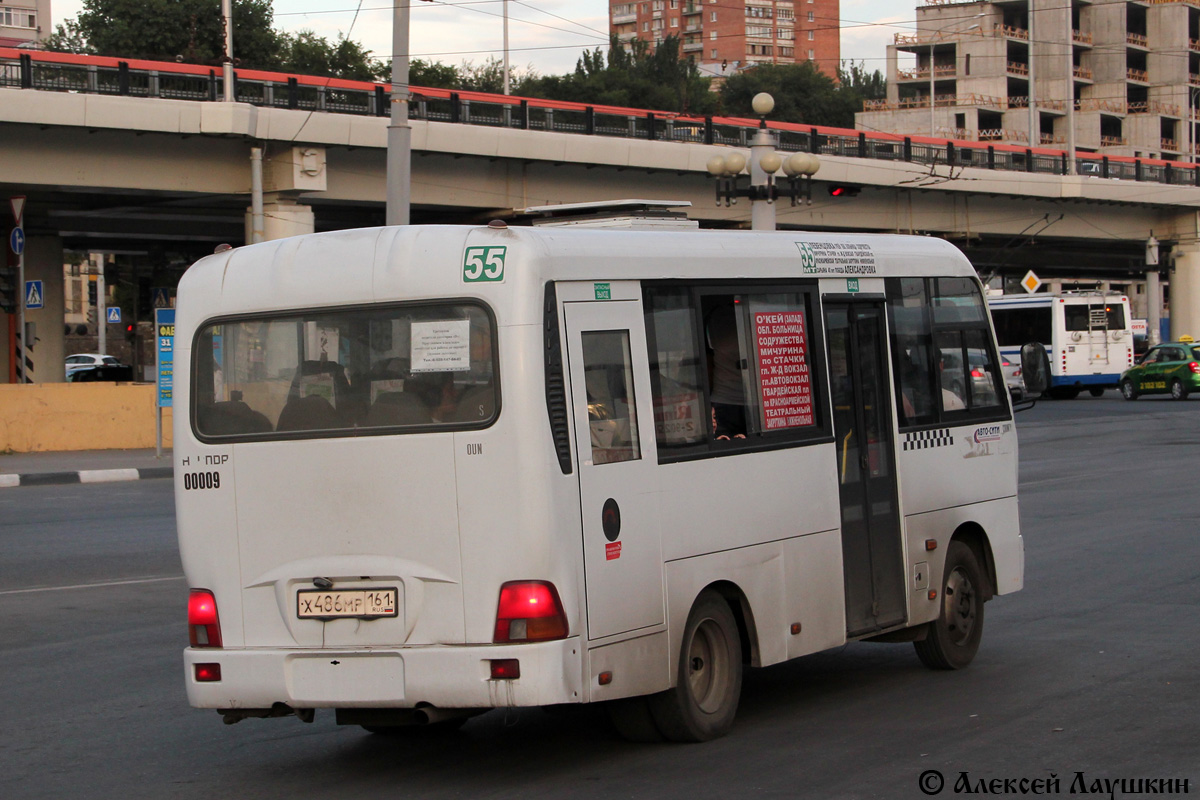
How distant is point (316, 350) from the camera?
6.02 metres

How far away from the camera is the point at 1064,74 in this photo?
334 feet

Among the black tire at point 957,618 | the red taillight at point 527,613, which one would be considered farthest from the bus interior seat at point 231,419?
the black tire at point 957,618

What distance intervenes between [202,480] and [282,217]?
27638 mm

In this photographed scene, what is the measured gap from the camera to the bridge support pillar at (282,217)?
32737 millimetres

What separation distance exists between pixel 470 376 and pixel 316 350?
74 centimetres

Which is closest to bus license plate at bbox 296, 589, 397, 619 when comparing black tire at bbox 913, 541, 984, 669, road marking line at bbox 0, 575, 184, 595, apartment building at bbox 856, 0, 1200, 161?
black tire at bbox 913, 541, 984, 669

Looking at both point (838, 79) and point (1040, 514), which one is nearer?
point (1040, 514)

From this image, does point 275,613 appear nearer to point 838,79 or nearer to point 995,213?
point 995,213

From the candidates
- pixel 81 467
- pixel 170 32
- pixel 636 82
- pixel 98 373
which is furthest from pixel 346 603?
pixel 636 82

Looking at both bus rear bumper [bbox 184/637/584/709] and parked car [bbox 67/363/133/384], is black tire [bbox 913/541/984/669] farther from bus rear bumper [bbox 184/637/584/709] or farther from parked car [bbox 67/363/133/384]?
parked car [bbox 67/363/133/384]

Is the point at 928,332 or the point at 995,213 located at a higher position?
the point at 995,213

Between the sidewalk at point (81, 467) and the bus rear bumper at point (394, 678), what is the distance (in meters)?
15.8

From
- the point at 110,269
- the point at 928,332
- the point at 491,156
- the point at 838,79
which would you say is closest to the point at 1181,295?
the point at 491,156

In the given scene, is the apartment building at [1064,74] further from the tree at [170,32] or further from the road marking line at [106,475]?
the road marking line at [106,475]
